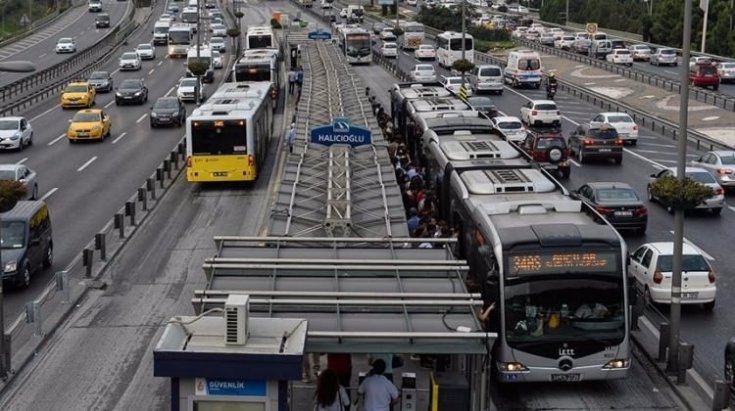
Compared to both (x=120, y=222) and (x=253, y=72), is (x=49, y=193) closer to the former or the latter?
(x=120, y=222)

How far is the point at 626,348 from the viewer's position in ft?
61.0

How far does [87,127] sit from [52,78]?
3051 centimetres

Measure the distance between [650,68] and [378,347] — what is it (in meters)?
81.3

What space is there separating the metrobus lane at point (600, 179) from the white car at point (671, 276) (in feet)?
1.60

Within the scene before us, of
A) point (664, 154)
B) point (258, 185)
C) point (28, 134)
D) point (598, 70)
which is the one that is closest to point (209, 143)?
point (258, 185)

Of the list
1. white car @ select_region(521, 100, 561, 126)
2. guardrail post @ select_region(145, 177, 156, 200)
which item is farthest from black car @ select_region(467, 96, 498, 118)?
guardrail post @ select_region(145, 177, 156, 200)

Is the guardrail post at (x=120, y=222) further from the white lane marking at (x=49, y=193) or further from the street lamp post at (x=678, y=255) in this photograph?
the street lamp post at (x=678, y=255)

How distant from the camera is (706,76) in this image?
246 ft

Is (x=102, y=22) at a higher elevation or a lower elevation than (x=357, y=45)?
lower

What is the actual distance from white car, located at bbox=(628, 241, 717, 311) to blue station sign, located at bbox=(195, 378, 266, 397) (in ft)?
44.8

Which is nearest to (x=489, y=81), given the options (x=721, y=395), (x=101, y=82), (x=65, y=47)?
(x=101, y=82)

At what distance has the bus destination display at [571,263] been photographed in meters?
18.4

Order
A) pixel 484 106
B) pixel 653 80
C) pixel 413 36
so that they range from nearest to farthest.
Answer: pixel 484 106 < pixel 653 80 < pixel 413 36

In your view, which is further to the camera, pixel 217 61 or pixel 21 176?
pixel 217 61
